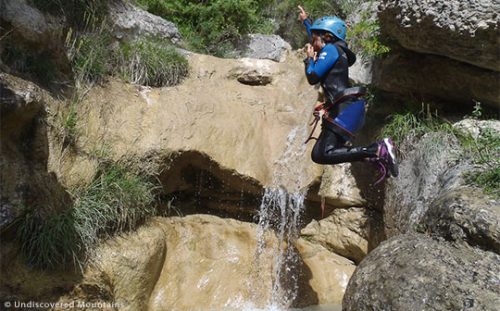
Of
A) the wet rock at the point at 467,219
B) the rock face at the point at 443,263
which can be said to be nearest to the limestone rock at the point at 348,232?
the rock face at the point at 443,263

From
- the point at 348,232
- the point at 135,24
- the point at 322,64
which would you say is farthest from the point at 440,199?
the point at 135,24

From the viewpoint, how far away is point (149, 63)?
6586 millimetres

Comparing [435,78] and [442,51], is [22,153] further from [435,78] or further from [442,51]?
[435,78]

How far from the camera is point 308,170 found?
641 centimetres

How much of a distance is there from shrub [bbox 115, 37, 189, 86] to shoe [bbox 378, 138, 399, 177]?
3317 mm

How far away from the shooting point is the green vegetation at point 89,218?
4.40 meters

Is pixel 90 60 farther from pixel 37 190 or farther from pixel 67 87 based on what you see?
pixel 37 190

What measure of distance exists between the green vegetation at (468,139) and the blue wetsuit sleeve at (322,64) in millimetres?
1380

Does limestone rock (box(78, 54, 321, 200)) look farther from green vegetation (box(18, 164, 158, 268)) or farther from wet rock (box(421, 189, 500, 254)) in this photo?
wet rock (box(421, 189, 500, 254))

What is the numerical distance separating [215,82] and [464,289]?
4783 mm

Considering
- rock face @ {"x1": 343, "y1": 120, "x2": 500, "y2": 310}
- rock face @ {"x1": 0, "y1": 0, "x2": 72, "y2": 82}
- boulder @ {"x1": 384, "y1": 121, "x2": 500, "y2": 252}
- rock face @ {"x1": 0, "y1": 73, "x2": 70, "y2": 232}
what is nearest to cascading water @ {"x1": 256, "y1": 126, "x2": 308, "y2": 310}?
boulder @ {"x1": 384, "y1": 121, "x2": 500, "y2": 252}

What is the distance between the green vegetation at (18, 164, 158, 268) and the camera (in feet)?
14.4

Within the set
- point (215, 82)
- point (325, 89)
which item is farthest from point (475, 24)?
point (215, 82)

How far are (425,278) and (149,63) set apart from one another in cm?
467
